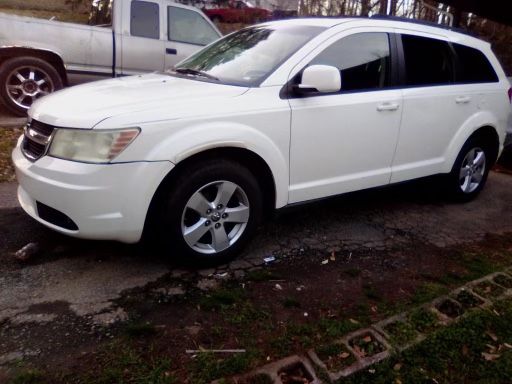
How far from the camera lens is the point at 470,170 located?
5.00 metres

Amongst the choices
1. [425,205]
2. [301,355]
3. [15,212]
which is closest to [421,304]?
[301,355]

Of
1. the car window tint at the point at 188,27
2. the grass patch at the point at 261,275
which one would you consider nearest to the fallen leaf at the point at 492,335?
the grass patch at the point at 261,275

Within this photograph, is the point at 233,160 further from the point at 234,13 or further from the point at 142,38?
the point at 234,13

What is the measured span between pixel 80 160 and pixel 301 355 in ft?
5.62

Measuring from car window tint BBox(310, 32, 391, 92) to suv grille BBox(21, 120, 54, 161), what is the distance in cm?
198

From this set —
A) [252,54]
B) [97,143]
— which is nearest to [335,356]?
[97,143]

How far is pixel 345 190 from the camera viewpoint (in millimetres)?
3887

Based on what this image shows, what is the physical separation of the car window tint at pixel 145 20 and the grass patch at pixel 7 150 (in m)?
2.32

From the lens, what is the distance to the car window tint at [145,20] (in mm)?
7016

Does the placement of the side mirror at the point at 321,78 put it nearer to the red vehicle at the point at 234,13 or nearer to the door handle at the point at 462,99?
the door handle at the point at 462,99

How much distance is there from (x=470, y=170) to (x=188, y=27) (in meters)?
4.87

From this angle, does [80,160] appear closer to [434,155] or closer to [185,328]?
[185,328]

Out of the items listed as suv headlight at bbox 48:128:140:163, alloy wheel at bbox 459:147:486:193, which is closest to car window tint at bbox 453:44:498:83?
alloy wheel at bbox 459:147:486:193

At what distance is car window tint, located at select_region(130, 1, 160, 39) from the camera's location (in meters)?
7.02
